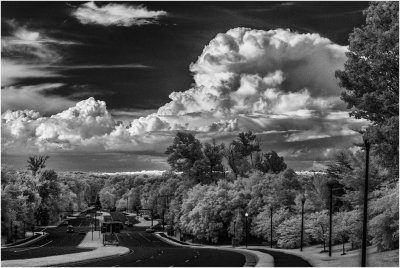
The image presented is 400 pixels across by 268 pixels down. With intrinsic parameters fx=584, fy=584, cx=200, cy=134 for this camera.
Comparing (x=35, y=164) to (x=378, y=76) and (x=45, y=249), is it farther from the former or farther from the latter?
(x=378, y=76)

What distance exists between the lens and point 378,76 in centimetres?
3338

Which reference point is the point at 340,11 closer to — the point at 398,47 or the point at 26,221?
the point at 398,47


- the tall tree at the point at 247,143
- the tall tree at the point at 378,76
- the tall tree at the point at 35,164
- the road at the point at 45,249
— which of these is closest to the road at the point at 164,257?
the road at the point at 45,249

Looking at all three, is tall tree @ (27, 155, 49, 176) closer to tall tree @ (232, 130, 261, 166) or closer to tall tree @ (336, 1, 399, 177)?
tall tree @ (232, 130, 261, 166)

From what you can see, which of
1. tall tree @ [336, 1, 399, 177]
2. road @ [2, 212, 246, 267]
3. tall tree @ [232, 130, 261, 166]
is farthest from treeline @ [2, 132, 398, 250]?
road @ [2, 212, 246, 267]

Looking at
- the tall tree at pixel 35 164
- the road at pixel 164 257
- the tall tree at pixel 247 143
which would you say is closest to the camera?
the road at pixel 164 257

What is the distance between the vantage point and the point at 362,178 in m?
46.8

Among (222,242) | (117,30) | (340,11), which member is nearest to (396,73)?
(340,11)

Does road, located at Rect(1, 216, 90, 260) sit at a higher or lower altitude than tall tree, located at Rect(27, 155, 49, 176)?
lower

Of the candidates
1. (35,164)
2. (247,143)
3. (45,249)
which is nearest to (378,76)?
(45,249)

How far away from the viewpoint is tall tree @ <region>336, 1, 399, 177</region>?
30.8 metres


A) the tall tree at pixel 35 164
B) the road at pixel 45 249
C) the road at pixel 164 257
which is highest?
the tall tree at pixel 35 164

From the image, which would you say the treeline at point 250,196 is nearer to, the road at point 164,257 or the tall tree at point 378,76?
the tall tree at point 378,76

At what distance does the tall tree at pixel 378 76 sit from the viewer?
3080 cm
